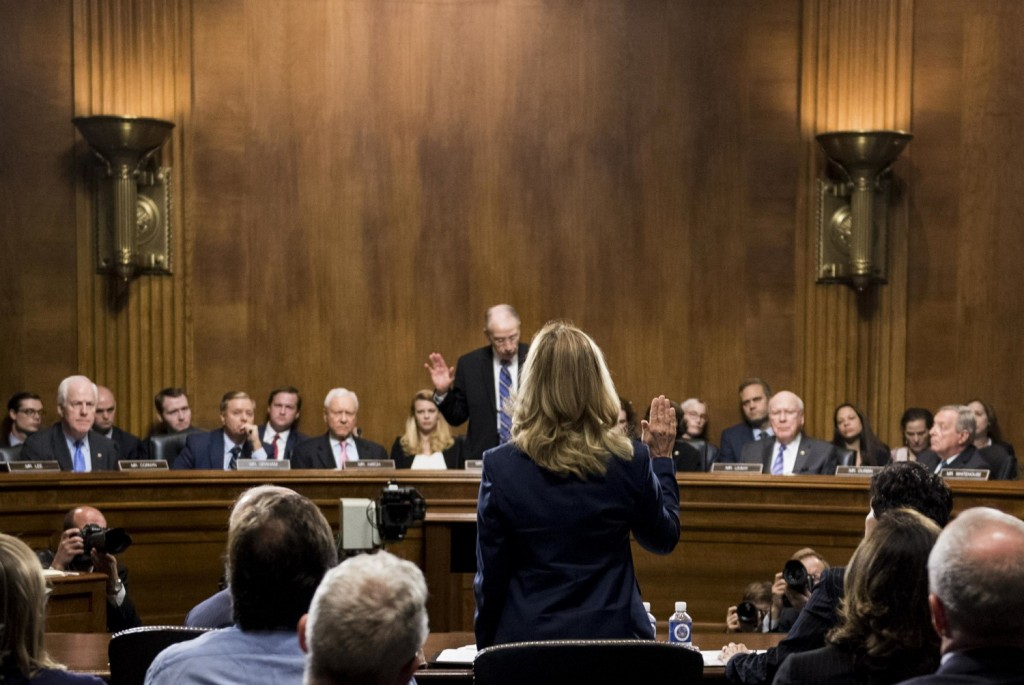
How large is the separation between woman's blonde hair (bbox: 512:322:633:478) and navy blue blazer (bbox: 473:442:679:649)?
3 centimetres

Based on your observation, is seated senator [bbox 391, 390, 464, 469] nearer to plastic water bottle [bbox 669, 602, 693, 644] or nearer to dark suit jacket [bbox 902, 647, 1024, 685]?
plastic water bottle [bbox 669, 602, 693, 644]

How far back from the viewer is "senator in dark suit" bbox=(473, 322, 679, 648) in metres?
3.20

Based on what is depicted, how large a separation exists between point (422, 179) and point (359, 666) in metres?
7.57

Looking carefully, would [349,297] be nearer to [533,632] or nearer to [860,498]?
[860,498]

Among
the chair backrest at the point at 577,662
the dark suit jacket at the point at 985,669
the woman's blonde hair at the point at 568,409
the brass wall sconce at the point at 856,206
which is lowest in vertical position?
the chair backrest at the point at 577,662

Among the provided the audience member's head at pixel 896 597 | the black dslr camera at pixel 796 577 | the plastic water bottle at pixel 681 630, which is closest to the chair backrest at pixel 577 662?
the audience member's head at pixel 896 597

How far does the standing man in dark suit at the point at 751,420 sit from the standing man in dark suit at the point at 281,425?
8.13 feet

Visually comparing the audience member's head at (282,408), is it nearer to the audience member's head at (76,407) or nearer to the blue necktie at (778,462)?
the audience member's head at (76,407)

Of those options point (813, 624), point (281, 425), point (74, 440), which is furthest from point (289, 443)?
point (813, 624)

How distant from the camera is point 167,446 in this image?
27.3ft

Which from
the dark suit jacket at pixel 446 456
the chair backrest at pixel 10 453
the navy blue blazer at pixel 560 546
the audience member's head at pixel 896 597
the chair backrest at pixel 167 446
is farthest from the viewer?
the dark suit jacket at pixel 446 456

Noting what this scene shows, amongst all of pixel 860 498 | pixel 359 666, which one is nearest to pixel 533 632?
pixel 359 666

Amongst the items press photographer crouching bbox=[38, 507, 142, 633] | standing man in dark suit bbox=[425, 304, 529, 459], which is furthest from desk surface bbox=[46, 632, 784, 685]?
standing man in dark suit bbox=[425, 304, 529, 459]

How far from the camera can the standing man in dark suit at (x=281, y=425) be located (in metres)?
8.65
